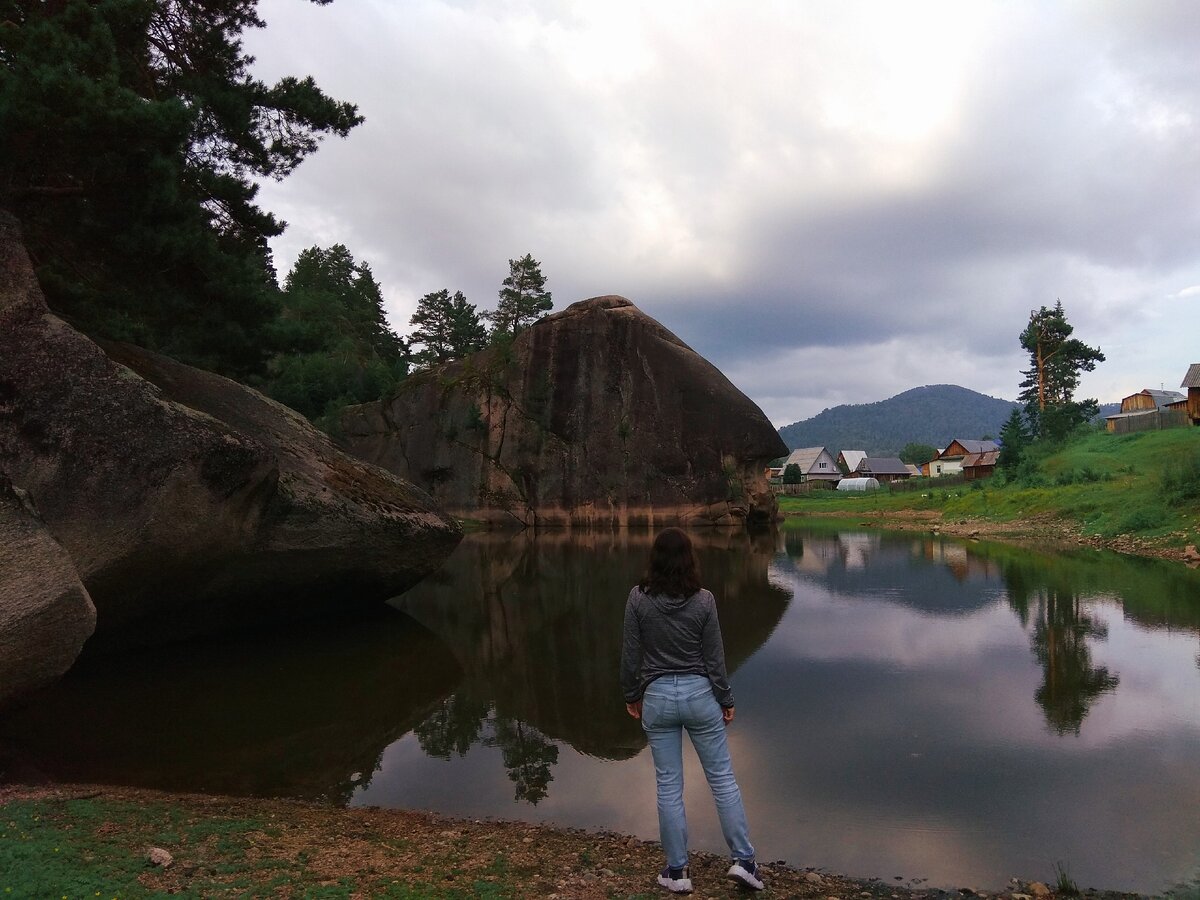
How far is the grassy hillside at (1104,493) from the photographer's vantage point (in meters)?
25.8

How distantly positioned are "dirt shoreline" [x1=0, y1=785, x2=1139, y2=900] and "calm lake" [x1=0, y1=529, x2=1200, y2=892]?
16.7 inches

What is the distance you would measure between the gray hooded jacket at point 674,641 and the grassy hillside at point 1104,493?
25438 mm

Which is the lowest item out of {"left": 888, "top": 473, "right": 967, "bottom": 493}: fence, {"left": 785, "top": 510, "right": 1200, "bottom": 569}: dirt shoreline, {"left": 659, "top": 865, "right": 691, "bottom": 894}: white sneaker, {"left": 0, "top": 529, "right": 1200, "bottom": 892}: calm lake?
{"left": 0, "top": 529, "right": 1200, "bottom": 892}: calm lake

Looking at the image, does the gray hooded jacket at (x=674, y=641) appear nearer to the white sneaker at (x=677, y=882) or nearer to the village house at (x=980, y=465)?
the white sneaker at (x=677, y=882)

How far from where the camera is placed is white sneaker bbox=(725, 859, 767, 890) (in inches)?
177

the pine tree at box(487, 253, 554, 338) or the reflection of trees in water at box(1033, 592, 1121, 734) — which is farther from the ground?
the pine tree at box(487, 253, 554, 338)

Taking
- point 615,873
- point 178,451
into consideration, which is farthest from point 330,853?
point 178,451

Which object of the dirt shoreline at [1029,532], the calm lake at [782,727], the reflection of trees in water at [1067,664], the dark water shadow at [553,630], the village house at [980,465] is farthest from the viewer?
the village house at [980,465]

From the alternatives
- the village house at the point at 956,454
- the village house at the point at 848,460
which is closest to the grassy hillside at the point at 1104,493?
the village house at the point at 956,454

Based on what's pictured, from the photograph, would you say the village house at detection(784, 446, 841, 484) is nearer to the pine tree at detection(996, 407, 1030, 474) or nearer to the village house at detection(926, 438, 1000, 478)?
the village house at detection(926, 438, 1000, 478)

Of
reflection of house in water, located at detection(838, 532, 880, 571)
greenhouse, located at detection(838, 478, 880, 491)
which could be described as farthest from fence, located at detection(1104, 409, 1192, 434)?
greenhouse, located at detection(838, 478, 880, 491)

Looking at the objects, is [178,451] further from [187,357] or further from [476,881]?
[187,357]

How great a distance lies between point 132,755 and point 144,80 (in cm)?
1061

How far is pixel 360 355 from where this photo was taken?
61.6 meters
